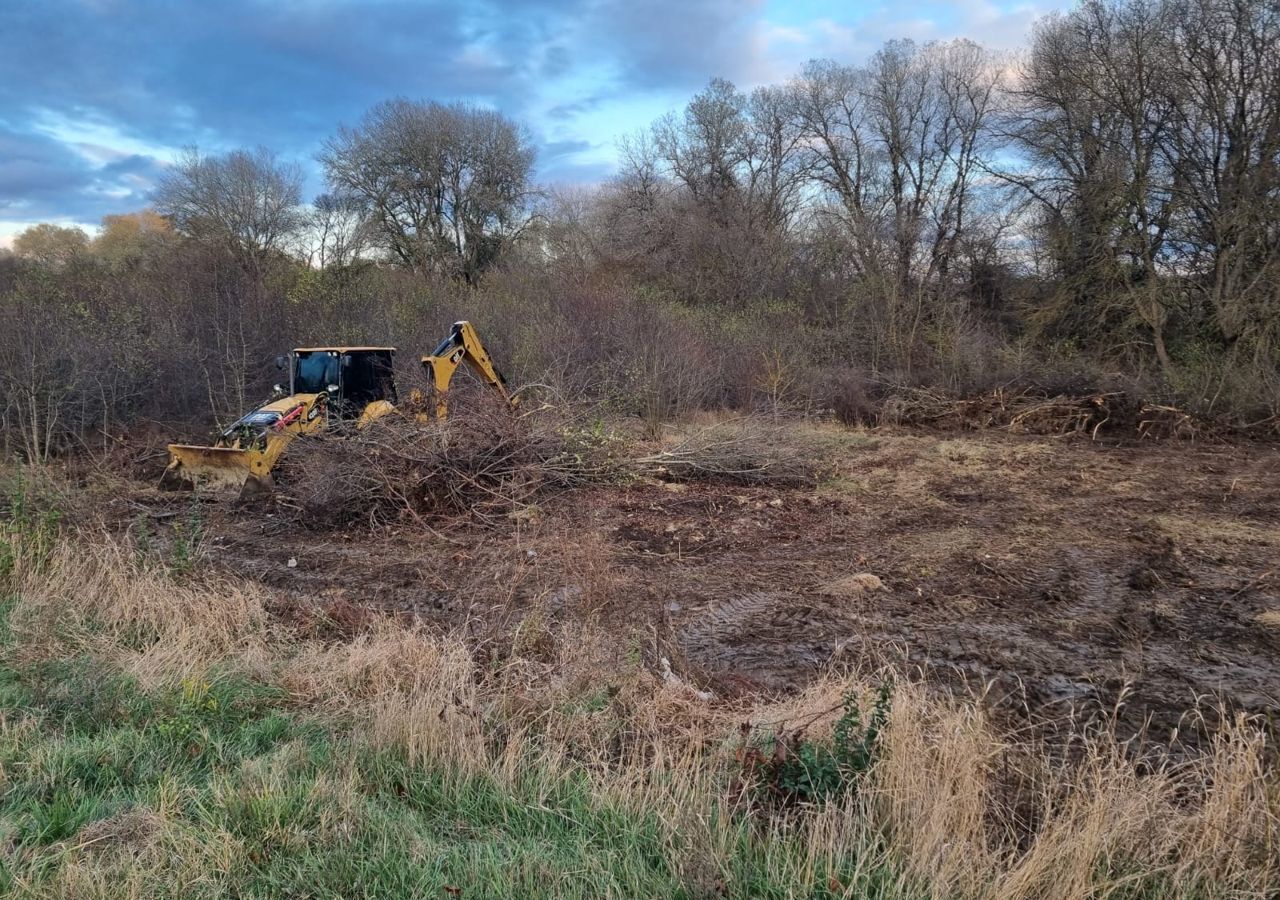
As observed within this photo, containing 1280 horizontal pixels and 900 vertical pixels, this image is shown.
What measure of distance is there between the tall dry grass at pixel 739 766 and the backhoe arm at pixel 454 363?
5.70 m

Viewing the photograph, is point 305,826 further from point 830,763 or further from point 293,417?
point 293,417

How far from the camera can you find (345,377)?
466 inches

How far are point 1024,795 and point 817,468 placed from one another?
919 cm

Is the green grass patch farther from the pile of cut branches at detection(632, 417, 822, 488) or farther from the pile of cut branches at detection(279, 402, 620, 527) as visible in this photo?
the pile of cut branches at detection(632, 417, 822, 488)

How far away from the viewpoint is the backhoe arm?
10844mm

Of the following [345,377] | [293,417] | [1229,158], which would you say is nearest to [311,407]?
[293,417]

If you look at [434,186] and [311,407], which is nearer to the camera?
[311,407]

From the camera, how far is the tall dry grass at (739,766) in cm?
259

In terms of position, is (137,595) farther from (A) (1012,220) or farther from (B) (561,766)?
(A) (1012,220)

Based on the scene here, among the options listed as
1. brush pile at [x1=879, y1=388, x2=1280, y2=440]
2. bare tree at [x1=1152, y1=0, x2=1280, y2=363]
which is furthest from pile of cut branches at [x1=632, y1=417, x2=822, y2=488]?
bare tree at [x1=1152, y1=0, x2=1280, y2=363]

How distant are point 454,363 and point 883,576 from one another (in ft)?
23.3

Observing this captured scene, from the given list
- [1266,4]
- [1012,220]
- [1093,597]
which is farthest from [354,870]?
[1012,220]

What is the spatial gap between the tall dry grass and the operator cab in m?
6.62

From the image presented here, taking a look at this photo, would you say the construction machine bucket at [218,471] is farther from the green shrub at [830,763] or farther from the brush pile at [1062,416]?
the brush pile at [1062,416]
